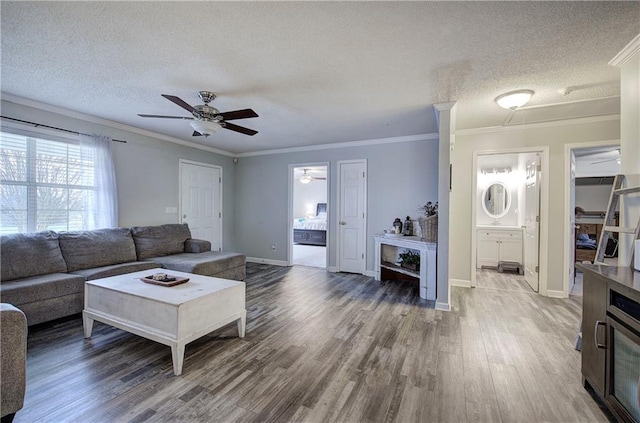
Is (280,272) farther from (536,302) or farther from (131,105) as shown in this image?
(536,302)

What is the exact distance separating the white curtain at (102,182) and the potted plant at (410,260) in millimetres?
4411

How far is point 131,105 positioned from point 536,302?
226 inches

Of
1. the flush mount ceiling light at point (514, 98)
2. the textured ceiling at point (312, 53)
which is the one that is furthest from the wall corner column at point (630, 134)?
the flush mount ceiling light at point (514, 98)

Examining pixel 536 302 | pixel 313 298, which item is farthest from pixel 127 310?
pixel 536 302

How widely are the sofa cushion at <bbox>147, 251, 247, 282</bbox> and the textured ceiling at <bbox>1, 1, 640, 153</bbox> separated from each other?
6.70 feet

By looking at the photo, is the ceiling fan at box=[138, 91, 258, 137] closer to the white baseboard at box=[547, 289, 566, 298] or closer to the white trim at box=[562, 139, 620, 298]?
the white trim at box=[562, 139, 620, 298]

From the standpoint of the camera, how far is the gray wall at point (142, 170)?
3.99 metres

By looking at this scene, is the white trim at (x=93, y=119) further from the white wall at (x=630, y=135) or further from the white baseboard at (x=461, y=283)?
the white wall at (x=630, y=135)

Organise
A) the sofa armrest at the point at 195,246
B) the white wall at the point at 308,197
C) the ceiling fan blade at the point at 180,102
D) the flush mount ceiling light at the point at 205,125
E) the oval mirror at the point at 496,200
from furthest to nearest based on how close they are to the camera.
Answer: the white wall at the point at 308,197
the oval mirror at the point at 496,200
the sofa armrest at the point at 195,246
the flush mount ceiling light at the point at 205,125
the ceiling fan blade at the point at 180,102

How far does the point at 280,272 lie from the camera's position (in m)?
5.22

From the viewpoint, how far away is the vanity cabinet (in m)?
5.30

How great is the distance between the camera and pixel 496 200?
231 inches

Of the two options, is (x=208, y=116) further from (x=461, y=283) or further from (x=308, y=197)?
(x=308, y=197)

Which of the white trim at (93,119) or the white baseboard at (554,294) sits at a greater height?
the white trim at (93,119)
